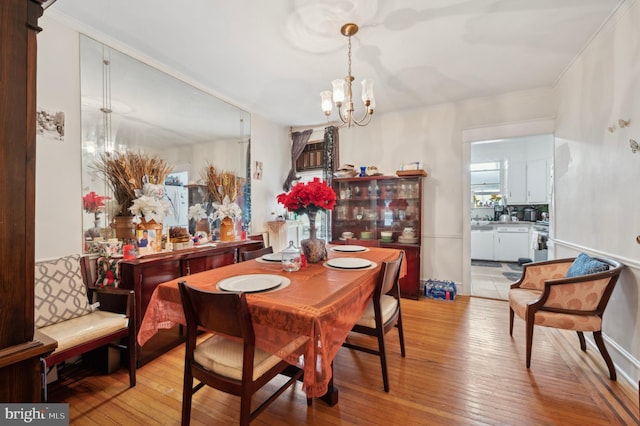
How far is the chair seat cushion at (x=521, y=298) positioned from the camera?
85.1 inches

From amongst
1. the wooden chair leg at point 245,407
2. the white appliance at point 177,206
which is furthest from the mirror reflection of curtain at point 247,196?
the wooden chair leg at point 245,407

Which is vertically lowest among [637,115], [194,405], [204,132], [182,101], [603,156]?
[194,405]

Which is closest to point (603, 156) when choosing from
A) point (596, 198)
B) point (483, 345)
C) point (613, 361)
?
point (596, 198)

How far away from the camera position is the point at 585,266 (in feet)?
7.04

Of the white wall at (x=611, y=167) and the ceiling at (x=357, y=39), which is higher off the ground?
the ceiling at (x=357, y=39)

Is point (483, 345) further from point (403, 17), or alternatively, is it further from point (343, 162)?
point (343, 162)

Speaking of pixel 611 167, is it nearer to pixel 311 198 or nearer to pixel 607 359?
pixel 607 359

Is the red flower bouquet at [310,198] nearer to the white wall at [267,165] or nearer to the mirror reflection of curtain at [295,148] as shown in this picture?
the white wall at [267,165]

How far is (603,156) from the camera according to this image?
223 centimetres

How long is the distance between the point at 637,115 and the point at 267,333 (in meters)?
2.78

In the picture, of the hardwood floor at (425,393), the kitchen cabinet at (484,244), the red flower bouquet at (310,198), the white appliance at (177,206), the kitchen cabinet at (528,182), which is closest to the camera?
the hardwood floor at (425,393)

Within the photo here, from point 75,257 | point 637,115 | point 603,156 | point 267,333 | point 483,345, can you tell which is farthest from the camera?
point 483,345

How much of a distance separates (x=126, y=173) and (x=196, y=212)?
33.6 inches

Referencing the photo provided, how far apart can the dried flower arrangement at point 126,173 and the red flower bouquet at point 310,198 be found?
138 cm
